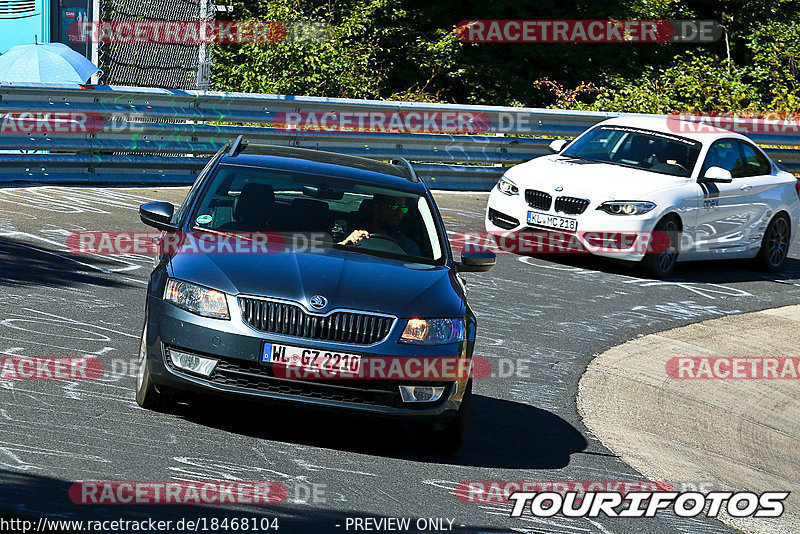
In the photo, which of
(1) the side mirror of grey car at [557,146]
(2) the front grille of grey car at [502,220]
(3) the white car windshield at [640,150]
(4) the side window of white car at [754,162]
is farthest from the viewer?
(4) the side window of white car at [754,162]

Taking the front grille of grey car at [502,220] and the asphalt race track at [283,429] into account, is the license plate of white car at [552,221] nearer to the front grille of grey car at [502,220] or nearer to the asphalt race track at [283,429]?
the front grille of grey car at [502,220]

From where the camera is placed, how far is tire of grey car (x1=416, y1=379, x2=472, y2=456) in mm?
6910

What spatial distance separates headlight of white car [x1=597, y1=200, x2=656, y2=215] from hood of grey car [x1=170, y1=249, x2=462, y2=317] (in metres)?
6.34

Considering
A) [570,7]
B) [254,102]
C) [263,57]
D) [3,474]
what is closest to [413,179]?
[3,474]

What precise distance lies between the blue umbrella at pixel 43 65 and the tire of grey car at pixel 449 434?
10732 mm

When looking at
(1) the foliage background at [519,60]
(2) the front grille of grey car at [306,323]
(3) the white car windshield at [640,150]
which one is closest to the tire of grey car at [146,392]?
(2) the front grille of grey car at [306,323]

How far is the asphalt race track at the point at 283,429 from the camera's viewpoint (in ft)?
19.2

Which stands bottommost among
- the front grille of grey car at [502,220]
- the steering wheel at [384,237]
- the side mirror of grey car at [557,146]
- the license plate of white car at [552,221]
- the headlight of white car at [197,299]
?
the front grille of grey car at [502,220]

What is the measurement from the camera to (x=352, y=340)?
257 inches

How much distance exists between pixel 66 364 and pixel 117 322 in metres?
1.39

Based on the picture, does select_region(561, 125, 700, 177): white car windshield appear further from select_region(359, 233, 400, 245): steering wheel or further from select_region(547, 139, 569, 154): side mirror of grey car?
select_region(359, 233, 400, 245): steering wheel

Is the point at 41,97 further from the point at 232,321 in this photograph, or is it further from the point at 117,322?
the point at 232,321

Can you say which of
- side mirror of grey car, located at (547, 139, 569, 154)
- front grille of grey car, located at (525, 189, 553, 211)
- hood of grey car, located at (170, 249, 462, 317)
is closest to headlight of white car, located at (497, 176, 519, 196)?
front grille of grey car, located at (525, 189, 553, 211)

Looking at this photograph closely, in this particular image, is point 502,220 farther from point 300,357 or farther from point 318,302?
point 300,357
